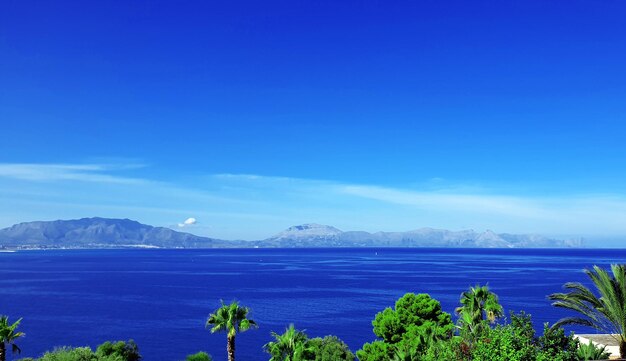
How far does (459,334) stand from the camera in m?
42.4

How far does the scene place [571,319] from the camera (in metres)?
25.9

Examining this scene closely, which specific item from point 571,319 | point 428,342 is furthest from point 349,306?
point 571,319

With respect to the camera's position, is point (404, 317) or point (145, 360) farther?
point (145, 360)

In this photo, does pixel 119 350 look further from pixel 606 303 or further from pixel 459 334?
pixel 606 303

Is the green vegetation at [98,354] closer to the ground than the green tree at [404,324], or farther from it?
closer to the ground

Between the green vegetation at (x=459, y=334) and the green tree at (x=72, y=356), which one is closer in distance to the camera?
the green vegetation at (x=459, y=334)

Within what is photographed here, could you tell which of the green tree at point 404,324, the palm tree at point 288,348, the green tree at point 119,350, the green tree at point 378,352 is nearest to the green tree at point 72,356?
the green tree at point 119,350

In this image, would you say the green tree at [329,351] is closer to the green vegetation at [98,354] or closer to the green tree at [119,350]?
the green vegetation at [98,354]

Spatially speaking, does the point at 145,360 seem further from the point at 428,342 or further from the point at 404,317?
the point at 428,342

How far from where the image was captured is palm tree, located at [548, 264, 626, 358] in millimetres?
24703

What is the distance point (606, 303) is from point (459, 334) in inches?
730

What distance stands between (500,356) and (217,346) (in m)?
89.7

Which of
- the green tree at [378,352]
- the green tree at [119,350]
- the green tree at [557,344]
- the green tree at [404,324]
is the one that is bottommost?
the green tree at [119,350]

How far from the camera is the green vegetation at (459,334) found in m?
18.7
